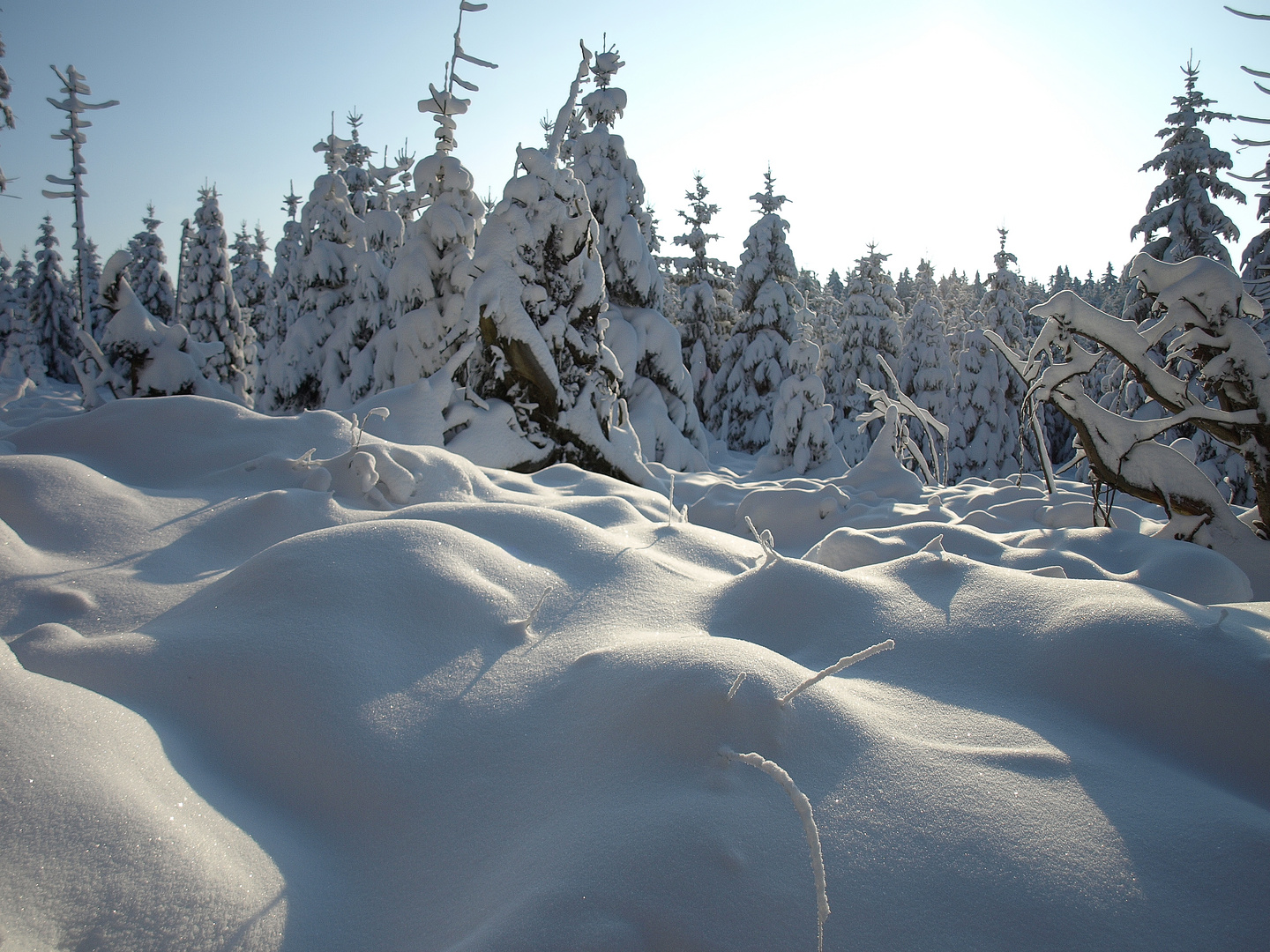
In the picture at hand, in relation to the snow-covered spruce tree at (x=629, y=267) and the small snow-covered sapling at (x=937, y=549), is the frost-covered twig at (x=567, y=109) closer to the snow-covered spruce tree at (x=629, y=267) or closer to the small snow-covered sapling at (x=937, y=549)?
the snow-covered spruce tree at (x=629, y=267)

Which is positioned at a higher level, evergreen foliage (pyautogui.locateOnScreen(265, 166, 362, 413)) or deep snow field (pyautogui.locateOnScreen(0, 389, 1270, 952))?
evergreen foliage (pyautogui.locateOnScreen(265, 166, 362, 413))

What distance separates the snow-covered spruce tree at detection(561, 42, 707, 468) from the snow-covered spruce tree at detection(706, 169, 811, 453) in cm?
748

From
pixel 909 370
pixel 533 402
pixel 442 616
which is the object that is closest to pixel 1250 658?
pixel 442 616

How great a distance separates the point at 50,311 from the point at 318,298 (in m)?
26.7

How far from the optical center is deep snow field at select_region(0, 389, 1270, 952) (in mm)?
1185

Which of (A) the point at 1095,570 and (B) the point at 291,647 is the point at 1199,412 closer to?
(A) the point at 1095,570

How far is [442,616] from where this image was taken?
221cm

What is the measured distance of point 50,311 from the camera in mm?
33438

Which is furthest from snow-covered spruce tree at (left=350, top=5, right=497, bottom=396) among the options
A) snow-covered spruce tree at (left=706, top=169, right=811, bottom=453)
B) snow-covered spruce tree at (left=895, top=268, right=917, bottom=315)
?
snow-covered spruce tree at (left=895, top=268, right=917, bottom=315)

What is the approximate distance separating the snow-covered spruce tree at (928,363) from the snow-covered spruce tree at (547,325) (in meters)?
18.2

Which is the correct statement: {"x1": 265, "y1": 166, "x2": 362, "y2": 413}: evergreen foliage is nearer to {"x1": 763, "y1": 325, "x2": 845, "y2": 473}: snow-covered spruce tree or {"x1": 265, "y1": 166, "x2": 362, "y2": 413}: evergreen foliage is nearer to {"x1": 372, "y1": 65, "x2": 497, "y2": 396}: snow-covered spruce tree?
{"x1": 372, "y1": 65, "x2": 497, "y2": 396}: snow-covered spruce tree

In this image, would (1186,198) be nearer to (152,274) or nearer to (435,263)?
(435,263)

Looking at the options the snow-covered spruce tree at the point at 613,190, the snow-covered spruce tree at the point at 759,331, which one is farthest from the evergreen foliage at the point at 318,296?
A: the snow-covered spruce tree at the point at 759,331

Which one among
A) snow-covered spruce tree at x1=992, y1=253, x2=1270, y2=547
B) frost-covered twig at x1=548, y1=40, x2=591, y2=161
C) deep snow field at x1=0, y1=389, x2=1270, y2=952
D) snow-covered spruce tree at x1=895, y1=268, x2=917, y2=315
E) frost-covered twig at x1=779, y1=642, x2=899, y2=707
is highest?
snow-covered spruce tree at x1=895, y1=268, x2=917, y2=315
